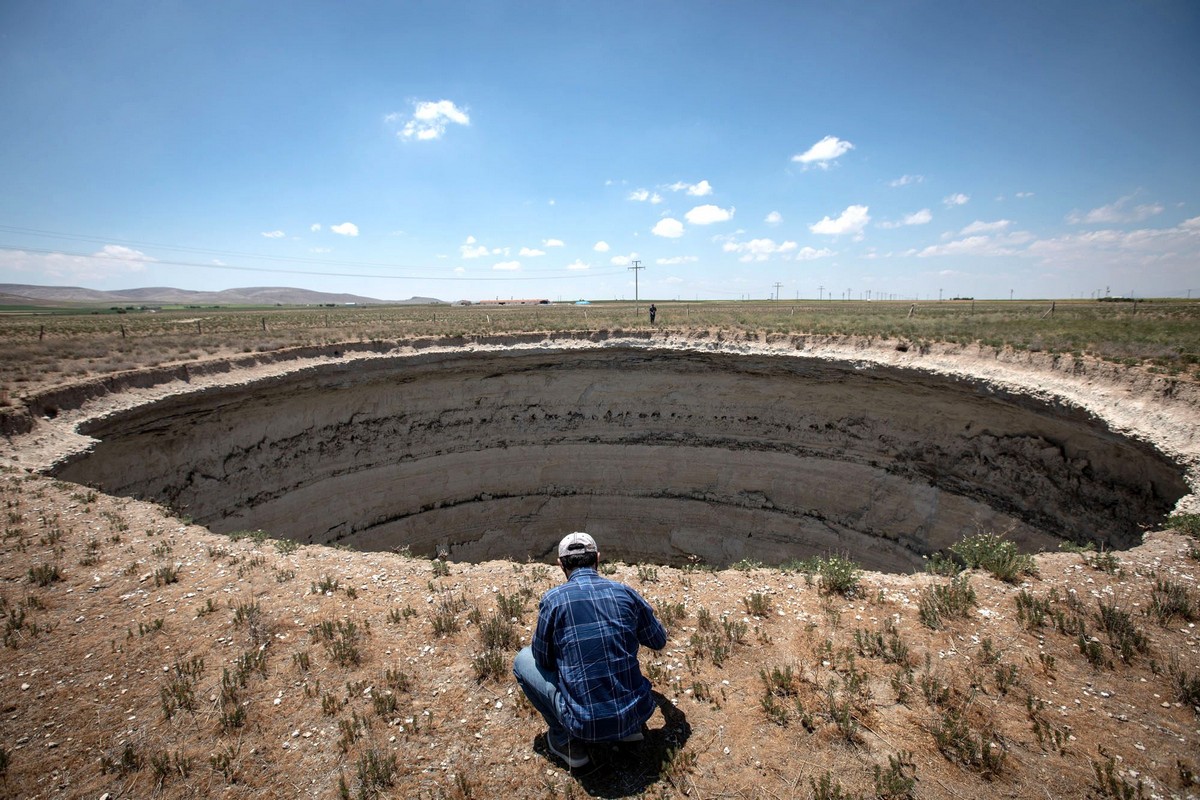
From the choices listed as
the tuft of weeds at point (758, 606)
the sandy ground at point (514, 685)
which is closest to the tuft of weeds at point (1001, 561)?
the sandy ground at point (514, 685)

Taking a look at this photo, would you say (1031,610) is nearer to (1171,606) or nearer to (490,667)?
(1171,606)

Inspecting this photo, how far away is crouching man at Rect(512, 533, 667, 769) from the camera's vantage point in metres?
3.08

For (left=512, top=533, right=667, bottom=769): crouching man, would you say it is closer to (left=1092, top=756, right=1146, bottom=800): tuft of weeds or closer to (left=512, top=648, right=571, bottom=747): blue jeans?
(left=512, top=648, right=571, bottom=747): blue jeans

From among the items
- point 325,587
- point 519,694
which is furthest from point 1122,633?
point 325,587

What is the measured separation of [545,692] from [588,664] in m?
0.50

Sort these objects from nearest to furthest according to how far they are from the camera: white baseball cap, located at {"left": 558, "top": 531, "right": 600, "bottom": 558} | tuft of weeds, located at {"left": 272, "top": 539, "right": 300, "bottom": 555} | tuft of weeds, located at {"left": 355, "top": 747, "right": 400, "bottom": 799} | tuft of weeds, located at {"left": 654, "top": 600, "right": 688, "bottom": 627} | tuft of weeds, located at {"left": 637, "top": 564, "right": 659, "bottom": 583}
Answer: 1. tuft of weeds, located at {"left": 355, "top": 747, "right": 400, "bottom": 799}
2. white baseball cap, located at {"left": 558, "top": 531, "right": 600, "bottom": 558}
3. tuft of weeds, located at {"left": 654, "top": 600, "right": 688, "bottom": 627}
4. tuft of weeds, located at {"left": 637, "top": 564, "right": 659, "bottom": 583}
5. tuft of weeds, located at {"left": 272, "top": 539, "right": 300, "bottom": 555}

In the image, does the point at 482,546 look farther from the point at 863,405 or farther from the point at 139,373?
the point at 863,405

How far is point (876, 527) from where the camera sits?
52.0 ft

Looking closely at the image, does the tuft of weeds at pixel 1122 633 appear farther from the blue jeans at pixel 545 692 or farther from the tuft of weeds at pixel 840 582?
the blue jeans at pixel 545 692

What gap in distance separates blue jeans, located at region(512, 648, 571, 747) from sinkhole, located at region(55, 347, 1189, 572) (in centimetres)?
1262

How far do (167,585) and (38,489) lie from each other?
5067mm

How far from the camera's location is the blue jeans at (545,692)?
3.33 metres

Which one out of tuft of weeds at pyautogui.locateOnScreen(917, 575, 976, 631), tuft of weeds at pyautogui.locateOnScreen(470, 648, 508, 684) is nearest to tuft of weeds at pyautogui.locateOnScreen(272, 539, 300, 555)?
tuft of weeds at pyautogui.locateOnScreen(470, 648, 508, 684)

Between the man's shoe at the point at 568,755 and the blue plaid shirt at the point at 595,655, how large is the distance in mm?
294
